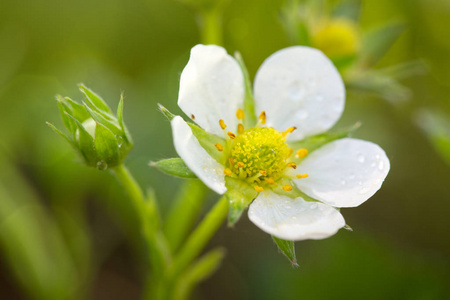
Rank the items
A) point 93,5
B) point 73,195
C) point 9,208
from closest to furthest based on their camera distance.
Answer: point 9,208 < point 73,195 < point 93,5

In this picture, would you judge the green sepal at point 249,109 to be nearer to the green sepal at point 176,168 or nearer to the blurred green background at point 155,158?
the green sepal at point 176,168

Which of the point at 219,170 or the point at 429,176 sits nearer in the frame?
the point at 219,170

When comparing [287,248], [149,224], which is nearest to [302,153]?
[287,248]

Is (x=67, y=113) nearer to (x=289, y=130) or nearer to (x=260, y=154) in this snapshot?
(x=260, y=154)

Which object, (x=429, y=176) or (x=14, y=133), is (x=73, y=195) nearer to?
(x=14, y=133)

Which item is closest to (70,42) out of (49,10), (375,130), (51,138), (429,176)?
(49,10)

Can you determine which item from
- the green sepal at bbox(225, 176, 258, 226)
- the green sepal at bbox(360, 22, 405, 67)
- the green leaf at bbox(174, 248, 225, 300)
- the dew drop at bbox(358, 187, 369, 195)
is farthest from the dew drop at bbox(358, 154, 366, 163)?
the green sepal at bbox(360, 22, 405, 67)
